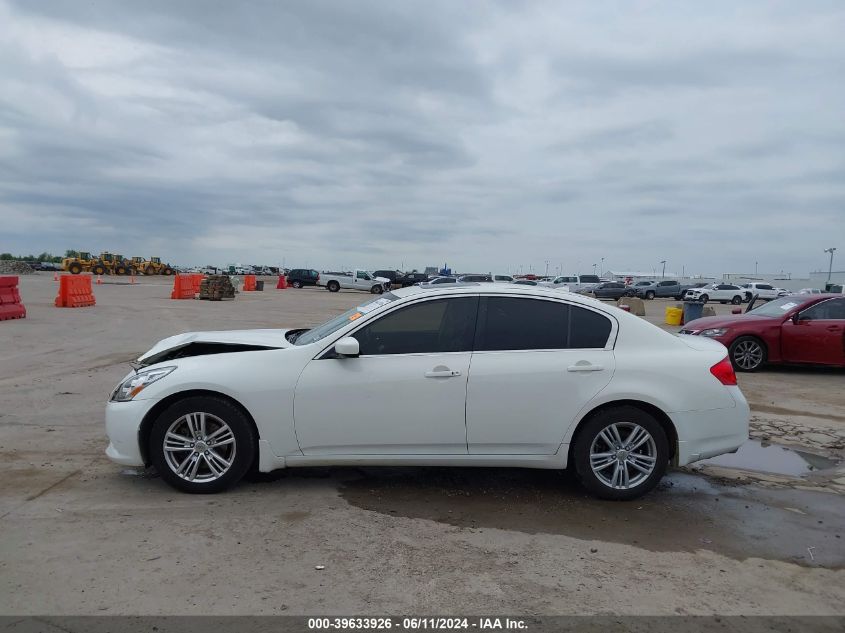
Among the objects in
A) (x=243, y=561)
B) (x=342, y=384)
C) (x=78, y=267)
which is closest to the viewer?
(x=243, y=561)

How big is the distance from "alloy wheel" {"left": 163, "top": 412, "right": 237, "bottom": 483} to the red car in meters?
8.94

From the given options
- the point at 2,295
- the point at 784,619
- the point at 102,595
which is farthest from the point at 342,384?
the point at 2,295

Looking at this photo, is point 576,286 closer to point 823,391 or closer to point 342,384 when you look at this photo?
point 823,391

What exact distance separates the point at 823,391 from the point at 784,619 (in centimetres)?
746

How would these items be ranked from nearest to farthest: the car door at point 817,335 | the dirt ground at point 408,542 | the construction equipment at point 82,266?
the dirt ground at point 408,542 < the car door at point 817,335 < the construction equipment at point 82,266

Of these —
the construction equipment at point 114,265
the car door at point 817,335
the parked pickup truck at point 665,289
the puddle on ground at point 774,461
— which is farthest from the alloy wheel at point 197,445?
the construction equipment at point 114,265

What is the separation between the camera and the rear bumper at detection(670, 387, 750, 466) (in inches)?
183

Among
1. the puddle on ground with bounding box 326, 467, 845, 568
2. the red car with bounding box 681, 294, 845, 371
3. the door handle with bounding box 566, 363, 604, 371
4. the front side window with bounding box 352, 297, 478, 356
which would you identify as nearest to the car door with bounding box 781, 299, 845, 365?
the red car with bounding box 681, 294, 845, 371

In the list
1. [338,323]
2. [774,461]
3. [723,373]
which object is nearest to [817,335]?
[774,461]

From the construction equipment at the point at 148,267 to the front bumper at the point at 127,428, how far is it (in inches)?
2712

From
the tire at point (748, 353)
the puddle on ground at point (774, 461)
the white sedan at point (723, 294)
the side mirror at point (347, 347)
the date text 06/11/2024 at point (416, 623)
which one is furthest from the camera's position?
the white sedan at point (723, 294)

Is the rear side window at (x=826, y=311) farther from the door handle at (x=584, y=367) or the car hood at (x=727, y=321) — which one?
the door handle at (x=584, y=367)

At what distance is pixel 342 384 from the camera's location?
4.56m

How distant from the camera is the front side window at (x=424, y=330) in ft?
15.5
